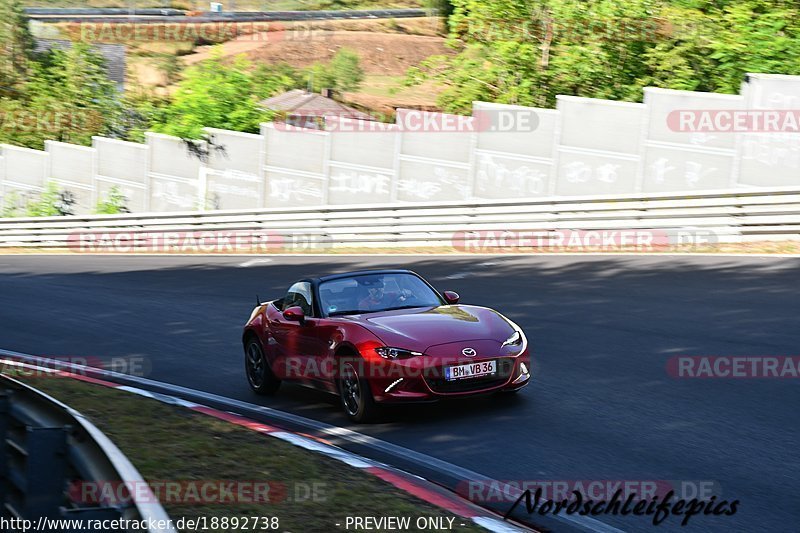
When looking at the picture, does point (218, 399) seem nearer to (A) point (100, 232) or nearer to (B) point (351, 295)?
(B) point (351, 295)

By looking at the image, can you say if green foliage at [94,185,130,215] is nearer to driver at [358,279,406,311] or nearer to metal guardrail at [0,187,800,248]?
metal guardrail at [0,187,800,248]

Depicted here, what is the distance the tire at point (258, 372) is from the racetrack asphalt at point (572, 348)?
15cm

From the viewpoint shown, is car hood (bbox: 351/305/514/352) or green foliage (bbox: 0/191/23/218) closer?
car hood (bbox: 351/305/514/352)

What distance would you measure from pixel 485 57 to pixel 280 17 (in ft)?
195

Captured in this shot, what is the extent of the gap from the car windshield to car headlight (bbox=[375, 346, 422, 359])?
1.12 metres

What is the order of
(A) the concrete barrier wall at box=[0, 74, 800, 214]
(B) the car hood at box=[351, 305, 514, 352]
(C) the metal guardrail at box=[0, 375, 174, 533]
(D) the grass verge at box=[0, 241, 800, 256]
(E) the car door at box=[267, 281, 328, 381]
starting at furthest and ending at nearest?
(A) the concrete barrier wall at box=[0, 74, 800, 214]
(D) the grass verge at box=[0, 241, 800, 256]
(E) the car door at box=[267, 281, 328, 381]
(B) the car hood at box=[351, 305, 514, 352]
(C) the metal guardrail at box=[0, 375, 174, 533]

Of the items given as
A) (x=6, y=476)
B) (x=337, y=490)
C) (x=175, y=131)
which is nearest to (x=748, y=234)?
(x=337, y=490)

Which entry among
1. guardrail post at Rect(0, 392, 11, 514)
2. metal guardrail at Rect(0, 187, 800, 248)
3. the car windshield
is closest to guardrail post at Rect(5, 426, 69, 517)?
guardrail post at Rect(0, 392, 11, 514)

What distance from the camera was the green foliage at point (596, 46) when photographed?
98.3ft

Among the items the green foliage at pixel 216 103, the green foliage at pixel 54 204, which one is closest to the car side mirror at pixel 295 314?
the green foliage at pixel 216 103

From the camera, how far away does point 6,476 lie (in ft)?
18.4

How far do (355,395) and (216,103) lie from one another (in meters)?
28.0

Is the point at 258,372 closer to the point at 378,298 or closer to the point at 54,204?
the point at 378,298

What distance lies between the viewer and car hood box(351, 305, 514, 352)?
9.62 m
